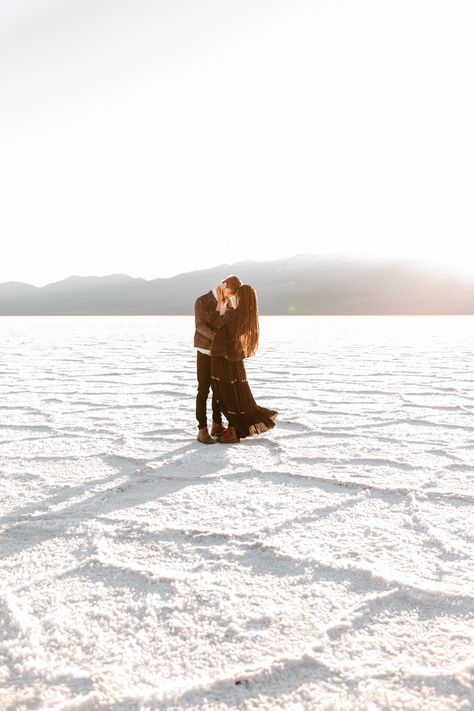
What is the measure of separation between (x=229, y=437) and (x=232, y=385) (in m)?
0.37

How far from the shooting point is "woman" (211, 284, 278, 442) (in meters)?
3.92

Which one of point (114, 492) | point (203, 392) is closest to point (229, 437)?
point (203, 392)

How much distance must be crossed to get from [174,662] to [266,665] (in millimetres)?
241

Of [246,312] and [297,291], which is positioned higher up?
[297,291]

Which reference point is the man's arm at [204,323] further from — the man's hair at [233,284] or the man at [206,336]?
the man's hair at [233,284]

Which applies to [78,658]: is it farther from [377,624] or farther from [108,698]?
[377,624]

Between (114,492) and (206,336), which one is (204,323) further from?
(114,492)

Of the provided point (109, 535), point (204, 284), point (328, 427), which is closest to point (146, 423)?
point (328, 427)

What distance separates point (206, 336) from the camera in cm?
397

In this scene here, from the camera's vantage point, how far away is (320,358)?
10.4 m

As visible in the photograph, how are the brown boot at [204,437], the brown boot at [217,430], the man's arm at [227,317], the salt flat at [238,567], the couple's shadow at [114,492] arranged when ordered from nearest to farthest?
the salt flat at [238,567] < the couple's shadow at [114,492] < the man's arm at [227,317] < the brown boot at [204,437] < the brown boot at [217,430]

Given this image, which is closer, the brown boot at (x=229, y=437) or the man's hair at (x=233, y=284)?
the man's hair at (x=233, y=284)

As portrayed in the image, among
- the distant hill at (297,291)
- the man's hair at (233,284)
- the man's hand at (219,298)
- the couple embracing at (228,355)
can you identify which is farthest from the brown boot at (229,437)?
the distant hill at (297,291)

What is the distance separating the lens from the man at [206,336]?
3.94 m
